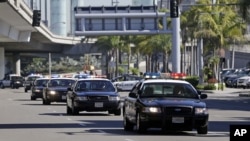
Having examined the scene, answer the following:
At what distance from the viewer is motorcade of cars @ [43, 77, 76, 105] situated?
44.3 m

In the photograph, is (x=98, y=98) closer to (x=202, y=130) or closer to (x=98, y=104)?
(x=98, y=104)

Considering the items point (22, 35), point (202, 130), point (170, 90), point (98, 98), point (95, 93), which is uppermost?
point (22, 35)

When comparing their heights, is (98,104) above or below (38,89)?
below

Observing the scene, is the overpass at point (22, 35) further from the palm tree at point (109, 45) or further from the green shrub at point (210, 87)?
the green shrub at point (210, 87)

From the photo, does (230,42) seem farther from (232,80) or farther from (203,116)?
(203,116)

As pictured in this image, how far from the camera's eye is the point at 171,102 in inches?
851

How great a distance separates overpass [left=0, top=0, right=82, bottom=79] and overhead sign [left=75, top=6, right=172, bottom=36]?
567 cm

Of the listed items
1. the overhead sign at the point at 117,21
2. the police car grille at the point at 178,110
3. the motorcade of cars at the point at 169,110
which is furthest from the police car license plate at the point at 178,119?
the overhead sign at the point at 117,21

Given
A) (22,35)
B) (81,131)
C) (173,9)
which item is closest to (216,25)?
(22,35)

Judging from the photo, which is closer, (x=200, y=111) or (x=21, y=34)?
(x=200, y=111)

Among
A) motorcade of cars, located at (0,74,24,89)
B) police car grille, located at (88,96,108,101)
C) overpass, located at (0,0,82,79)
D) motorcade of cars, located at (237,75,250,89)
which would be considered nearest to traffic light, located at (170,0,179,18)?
overpass, located at (0,0,82,79)

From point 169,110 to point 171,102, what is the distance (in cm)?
34

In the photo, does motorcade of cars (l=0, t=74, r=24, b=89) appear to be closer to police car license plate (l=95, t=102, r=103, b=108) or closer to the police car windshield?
police car license plate (l=95, t=102, r=103, b=108)

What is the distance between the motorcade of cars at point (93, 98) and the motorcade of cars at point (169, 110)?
9.59 m
